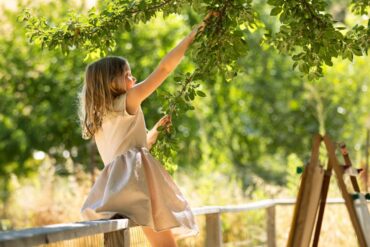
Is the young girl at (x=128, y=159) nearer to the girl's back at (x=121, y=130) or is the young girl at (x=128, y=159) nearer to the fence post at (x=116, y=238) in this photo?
the girl's back at (x=121, y=130)

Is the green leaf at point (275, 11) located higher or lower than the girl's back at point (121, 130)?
higher

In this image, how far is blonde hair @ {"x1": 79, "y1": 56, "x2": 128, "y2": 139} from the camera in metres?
4.33

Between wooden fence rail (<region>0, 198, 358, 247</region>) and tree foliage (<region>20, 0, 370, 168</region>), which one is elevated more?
tree foliage (<region>20, 0, 370, 168</region>)

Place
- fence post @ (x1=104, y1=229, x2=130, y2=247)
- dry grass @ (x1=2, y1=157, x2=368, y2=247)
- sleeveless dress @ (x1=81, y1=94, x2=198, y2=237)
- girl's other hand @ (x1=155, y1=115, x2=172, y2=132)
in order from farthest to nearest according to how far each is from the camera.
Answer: dry grass @ (x1=2, y1=157, x2=368, y2=247)
girl's other hand @ (x1=155, y1=115, x2=172, y2=132)
sleeveless dress @ (x1=81, y1=94, x2=198, y2=237)
fence post @ (x1=104, y1=229, x2=130, y2=247)

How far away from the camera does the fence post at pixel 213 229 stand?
19.5 feet

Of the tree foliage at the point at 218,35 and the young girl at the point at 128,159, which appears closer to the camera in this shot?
the young girl at the point at 128,159

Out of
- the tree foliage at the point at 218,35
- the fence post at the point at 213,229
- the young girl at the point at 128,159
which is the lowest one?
the fence post at the point at 213,229

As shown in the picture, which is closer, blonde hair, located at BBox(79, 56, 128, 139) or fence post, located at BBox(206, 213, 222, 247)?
blonde hair, located at BBox(79, 56, 128, 139)

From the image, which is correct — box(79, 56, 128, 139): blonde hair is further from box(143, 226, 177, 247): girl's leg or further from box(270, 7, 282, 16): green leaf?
box(270, 7, 282, 16): green leaf

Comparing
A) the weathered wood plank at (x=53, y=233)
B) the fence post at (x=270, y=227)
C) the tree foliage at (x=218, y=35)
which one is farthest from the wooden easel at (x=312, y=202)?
the fence post at (x=270, y=227)

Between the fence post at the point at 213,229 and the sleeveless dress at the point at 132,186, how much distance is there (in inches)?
61.2

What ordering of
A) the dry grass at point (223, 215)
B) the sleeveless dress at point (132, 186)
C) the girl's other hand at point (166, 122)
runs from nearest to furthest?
1. the sleeveless dress at point (132, 186)
2. the girl's other hand at point (166, 122)
3. the dry grass at point (223, 215)

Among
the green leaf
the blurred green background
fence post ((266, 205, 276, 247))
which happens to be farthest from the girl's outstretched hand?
the blurred green background

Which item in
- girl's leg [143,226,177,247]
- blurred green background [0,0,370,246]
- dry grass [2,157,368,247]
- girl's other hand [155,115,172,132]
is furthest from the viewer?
blurred green background [0,0,370,246]
